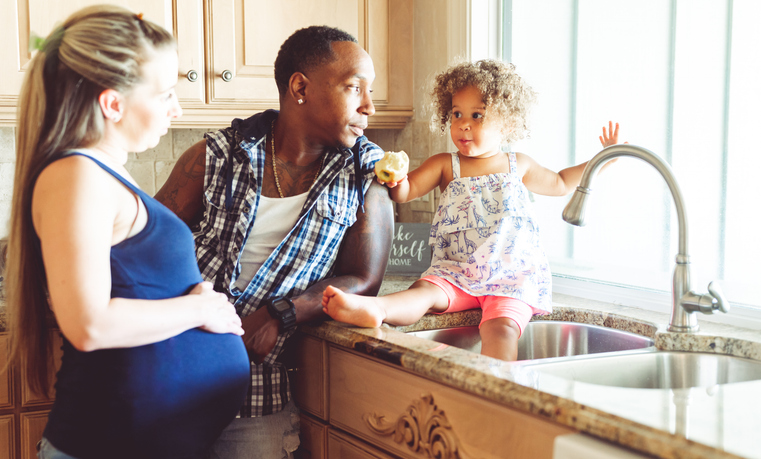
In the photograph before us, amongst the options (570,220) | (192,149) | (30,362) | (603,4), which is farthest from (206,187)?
(603,4)

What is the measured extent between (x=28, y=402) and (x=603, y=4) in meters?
1.66

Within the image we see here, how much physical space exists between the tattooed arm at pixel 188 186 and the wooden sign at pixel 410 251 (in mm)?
669

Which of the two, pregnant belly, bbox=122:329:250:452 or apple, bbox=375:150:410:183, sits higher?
apple, bbox=375:150:410:183

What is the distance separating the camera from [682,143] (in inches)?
61.1

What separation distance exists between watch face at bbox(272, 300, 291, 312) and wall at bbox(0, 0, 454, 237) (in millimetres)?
877

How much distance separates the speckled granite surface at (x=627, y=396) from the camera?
29.3 inches

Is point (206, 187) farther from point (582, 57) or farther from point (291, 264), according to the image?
point (582, 57)

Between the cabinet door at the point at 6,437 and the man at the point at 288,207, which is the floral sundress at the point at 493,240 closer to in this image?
the man at the point at 288,207

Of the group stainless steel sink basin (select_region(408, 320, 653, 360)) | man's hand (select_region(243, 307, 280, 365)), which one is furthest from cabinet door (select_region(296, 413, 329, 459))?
stainless steel sink basin (select_region(408, 320, 653, 360))

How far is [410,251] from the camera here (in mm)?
2037

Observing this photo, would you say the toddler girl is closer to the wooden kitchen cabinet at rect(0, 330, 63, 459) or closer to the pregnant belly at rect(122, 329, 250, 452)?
the pregnant belly at rect(122, 329, 250, 452)

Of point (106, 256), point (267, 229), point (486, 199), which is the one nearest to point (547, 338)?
point (486, 199)

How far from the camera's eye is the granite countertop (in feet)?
2.44

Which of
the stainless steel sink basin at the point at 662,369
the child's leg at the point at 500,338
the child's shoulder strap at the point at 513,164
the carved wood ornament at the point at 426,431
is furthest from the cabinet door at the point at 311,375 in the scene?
the child's shoulder strap at the point at 513,164
